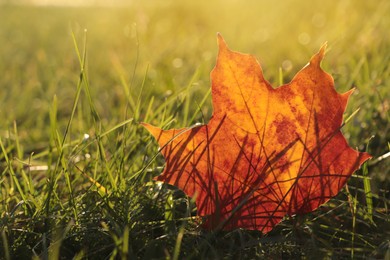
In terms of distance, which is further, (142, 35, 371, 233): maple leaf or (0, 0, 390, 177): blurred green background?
(0, 0, 390, 177): blurred green background

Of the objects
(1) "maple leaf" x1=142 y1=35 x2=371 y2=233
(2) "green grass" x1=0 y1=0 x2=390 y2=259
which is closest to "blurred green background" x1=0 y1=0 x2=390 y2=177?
(2) "green grass" x1=0 y1=0 x2=390 y2=259

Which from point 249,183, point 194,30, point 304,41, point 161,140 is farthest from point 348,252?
point 194,30

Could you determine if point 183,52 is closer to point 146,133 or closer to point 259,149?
point 146,133

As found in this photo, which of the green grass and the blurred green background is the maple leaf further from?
the blurred green background

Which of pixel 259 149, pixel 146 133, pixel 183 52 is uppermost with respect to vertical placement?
pixel 183 52

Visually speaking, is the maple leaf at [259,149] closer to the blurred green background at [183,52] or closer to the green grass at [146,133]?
the green grass at [146,133]

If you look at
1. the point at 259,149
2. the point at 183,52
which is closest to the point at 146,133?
the point at 259,149

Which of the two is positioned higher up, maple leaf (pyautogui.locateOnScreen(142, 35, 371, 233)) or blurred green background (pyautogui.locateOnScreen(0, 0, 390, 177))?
blurred green background (pyautogui.locateOnScreen(0, 0, 390, 177))

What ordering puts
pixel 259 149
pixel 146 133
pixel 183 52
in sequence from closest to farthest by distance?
1. pixel 259 149
2. pixel 146 133
3. pixel 183 52
